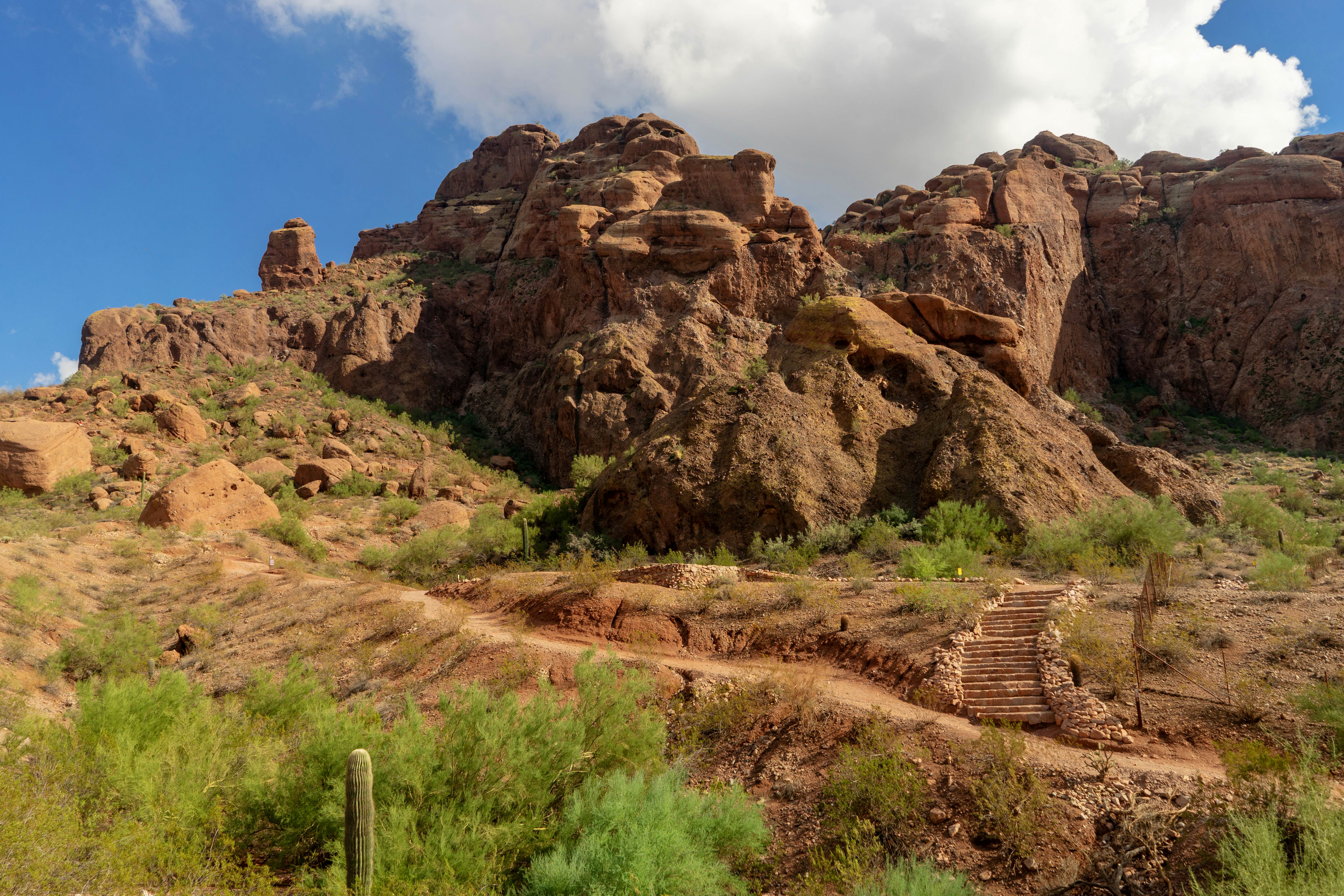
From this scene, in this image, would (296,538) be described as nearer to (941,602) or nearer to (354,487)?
(354,487)

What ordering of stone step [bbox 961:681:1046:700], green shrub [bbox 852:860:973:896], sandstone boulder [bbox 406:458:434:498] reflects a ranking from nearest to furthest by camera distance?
green shrub [bbox 852:860:973:896] < stone step [bbox 961:681:1046:700] < sandstone boulder [bbox 406:458:434:498]

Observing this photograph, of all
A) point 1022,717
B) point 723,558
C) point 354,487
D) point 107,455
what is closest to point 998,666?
point 1022,717

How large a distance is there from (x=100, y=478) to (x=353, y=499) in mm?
8427

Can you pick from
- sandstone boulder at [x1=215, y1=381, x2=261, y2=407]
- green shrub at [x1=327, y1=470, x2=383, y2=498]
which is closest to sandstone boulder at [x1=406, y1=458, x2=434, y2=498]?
green shrub at [x1=327, y1=470, x2=383, y2=498]

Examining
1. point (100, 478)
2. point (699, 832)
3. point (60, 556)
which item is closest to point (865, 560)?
point (699, 832)

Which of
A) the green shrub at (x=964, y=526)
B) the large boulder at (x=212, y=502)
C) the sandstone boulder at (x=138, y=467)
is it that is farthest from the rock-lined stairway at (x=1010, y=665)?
the sandstone boulder at (x=138, y=467)

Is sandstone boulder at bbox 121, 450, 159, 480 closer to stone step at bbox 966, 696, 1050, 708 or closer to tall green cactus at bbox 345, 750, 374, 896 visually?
tall green cactus at bbox 345, 750, 374, 896

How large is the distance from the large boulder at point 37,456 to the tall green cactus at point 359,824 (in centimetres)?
2679

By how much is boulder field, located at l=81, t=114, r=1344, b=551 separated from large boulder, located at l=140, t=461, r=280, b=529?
40.6 feet

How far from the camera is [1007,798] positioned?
693cm

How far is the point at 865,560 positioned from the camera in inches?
627

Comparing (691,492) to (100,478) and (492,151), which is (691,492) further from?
(492,151)

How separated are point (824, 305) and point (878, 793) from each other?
18752mm

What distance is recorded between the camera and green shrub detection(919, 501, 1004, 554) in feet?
53.4
